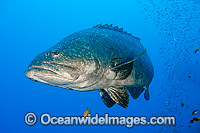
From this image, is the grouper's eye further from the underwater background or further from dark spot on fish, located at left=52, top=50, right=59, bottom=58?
the underwater background

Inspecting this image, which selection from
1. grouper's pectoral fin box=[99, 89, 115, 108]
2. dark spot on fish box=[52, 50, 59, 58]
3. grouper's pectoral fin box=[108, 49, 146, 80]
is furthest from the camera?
grouper's pectoral fin box=[99, 89, 115, 108]

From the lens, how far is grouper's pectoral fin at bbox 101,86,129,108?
373cm

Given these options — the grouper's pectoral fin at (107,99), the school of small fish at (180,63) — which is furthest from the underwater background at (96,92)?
the grouper's pectoral fin at (107,99)

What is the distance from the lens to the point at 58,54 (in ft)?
9.24

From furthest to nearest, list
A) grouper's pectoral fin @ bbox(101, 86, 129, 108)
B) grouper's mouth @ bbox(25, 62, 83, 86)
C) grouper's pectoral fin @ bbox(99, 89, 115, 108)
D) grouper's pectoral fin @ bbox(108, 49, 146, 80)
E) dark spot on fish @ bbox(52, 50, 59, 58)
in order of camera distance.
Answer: grouper's pectoral fin @ bbox(99, 89, 115, 108), grouper's pectoral fin @ bbox(101, 86, 129, 108), grouper's pectoral fin @ bbox(108, 49, 146, 80), dark spot on fish @ bbox(52, 50, 59, 58), grouper's mouth @ bbox(25, 62, 83, 86)

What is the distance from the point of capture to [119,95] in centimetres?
381

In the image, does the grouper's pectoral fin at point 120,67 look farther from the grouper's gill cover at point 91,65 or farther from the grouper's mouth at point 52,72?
the grouper's mouth at point 52,72

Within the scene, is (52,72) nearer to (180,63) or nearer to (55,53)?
(55,53)

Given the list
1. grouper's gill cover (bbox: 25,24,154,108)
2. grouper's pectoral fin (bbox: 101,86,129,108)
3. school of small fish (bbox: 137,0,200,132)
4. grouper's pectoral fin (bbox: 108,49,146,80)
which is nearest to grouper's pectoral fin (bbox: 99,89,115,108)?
grouper's gill cover (bbox: 25,24,154,108)

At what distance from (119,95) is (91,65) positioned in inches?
49.8

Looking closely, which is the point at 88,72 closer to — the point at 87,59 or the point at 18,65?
the point at 87,59

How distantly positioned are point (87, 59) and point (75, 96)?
5307 cm

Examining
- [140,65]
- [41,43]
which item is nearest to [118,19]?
[41,43]

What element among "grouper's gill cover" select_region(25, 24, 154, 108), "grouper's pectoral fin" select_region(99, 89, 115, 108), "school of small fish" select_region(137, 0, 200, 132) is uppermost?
"school of small fish" select_region(137, 0, 200, 132)
